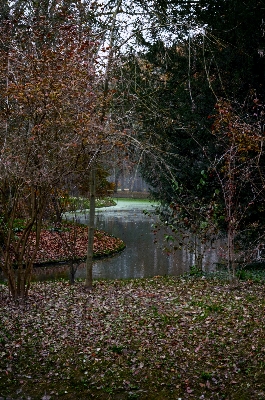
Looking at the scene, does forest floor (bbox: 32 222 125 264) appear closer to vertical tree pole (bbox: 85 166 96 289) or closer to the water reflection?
the water reflection

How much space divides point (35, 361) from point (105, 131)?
3007 mm

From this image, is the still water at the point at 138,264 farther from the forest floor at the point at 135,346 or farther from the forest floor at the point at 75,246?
the forest floor at the point at 135,346

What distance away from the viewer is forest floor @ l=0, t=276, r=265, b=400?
4.10 metres

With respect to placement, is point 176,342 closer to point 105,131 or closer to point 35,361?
point 35,361

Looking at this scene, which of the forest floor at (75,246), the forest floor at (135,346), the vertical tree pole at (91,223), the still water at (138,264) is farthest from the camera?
the forest floor at (75,246)

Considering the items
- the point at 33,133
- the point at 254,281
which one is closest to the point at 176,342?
the point at 33,133

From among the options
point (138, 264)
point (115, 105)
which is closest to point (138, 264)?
point (138, 264)

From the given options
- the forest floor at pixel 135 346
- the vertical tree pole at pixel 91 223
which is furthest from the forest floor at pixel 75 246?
the forest floor at pixel 135 346

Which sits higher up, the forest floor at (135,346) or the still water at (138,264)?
the forest floor at (135,346)

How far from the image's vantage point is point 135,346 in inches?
196

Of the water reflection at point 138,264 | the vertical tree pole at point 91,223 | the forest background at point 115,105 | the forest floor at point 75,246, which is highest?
the forest background at point 115,105

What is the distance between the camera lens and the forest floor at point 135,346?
4.10 meters

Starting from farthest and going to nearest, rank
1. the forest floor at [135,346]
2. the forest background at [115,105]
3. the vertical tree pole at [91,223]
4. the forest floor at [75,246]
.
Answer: the forest floor at [75,246], the vertical tree pole at [91,223], the forest background at [115,105], the forest floor at [135,346]

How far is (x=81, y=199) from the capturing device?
36.5 feet
